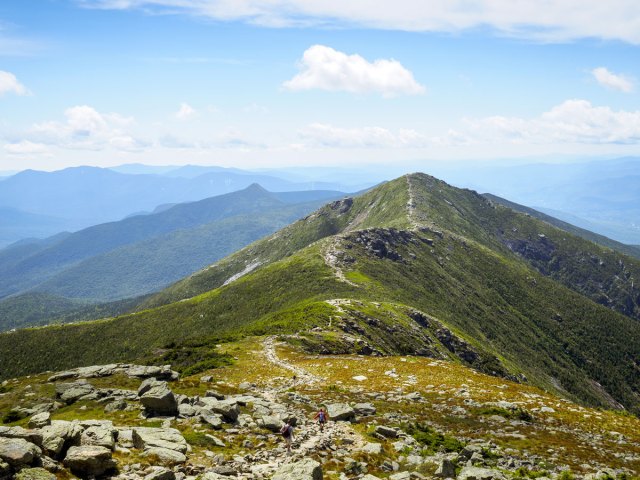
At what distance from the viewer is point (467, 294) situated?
197m

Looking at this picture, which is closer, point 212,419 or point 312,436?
point 312,436

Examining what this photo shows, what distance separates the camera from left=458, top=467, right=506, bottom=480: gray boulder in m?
24.5

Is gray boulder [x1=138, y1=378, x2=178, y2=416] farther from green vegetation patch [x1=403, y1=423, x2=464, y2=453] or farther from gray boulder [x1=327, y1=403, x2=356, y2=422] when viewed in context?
green vegetation patch [x1=403, y1=423, x2=464, y2=453]

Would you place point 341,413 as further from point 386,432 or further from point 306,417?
point 386,432

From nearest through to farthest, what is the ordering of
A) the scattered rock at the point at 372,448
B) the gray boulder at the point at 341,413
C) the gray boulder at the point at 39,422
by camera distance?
the gray boulder at the point at 39,422 < the scattered rock at the point at 372,448 < the gray boulder at the point at 341,413

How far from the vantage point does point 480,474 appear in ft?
81.0

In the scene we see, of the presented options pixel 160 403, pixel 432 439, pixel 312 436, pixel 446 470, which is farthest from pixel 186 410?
pixel 446 470

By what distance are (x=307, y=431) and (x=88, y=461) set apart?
597 inches

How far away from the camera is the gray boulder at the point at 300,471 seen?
71.6ft

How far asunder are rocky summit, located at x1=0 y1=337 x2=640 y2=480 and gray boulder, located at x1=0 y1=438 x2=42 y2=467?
1.8 inches

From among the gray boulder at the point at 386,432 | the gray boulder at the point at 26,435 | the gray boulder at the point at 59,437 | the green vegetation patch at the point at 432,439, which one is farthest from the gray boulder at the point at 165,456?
the green vegetation patch at the point at 432,439

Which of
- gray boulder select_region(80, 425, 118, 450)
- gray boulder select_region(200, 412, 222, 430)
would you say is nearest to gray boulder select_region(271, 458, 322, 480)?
gray boulder select_region(200, 412, 222, 430)

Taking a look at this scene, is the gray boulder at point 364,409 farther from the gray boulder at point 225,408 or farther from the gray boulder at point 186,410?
the gray boulder at point 186,410

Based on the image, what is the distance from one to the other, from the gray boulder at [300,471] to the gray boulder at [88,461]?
861cm
